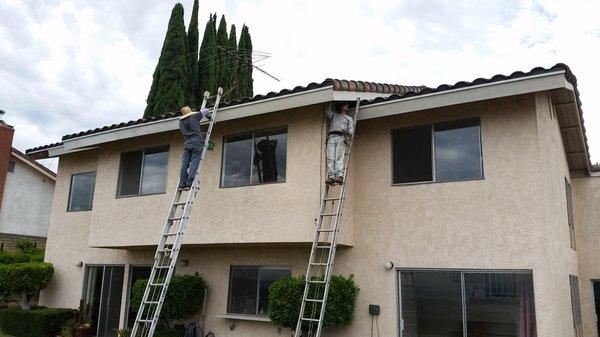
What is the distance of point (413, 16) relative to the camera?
13766 mm

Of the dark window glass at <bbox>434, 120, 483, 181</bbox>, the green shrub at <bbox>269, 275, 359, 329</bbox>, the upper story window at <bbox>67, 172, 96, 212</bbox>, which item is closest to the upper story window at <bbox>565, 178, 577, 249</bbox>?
the dark window glass at <bbox>434, 120, 483, 181</bbox>

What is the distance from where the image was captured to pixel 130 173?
13.2 metres

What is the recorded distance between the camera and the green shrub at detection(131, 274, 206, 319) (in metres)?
11.1

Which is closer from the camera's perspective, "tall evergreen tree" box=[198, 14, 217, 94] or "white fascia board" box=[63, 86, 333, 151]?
"white fascia board" box=[63, 86, 333, 151]

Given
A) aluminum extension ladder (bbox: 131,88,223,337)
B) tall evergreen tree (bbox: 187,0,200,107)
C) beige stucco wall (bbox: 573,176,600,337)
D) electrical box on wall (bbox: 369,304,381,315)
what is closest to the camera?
aluminum extension ladder (bbox: 131,88,223,337)

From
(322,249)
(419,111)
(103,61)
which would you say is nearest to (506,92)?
(419,111)

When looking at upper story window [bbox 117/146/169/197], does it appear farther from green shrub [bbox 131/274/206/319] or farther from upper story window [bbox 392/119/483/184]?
upper story window [bbox 392/119/483/184]

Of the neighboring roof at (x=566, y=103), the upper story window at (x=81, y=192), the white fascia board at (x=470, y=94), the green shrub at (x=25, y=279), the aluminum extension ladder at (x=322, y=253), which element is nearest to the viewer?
the white fascia board at (x=470, y=94)

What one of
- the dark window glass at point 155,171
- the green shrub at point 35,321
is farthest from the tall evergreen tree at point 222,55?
the green shrub at point 35,321

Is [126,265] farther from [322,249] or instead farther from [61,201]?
[322,249]

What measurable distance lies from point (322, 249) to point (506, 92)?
4460 millimetres

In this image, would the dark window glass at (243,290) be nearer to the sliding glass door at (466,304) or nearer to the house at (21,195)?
the sliding glass door at (466,304)

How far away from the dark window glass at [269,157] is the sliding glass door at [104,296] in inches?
220

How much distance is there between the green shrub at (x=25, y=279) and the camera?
13.7 metres
